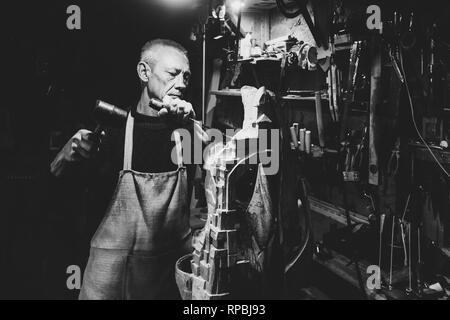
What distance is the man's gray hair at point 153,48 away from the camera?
3045mm

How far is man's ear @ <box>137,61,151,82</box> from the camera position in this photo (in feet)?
9.96

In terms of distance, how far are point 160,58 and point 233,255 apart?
5.55ft

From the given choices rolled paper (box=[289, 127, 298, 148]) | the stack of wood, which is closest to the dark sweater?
the stack of wood

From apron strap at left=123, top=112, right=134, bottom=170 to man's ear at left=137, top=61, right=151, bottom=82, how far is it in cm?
34

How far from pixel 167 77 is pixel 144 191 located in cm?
93

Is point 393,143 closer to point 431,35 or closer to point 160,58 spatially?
point 431,35

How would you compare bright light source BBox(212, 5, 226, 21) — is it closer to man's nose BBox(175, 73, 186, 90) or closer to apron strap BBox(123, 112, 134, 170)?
man's nose BBox(175, 73, 186, 90)

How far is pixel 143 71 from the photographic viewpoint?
3.05 m

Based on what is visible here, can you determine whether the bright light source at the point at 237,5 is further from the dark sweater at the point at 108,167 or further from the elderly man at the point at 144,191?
the dark sweater at the point at 108,167

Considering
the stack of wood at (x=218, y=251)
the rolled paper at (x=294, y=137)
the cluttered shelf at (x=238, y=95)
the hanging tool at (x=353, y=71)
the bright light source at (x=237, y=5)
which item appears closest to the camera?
the stack of wood at (x=218, y=251)

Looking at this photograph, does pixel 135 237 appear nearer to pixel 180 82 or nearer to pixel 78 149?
pixel 78 149

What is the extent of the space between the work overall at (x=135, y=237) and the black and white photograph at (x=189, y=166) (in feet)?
0.04

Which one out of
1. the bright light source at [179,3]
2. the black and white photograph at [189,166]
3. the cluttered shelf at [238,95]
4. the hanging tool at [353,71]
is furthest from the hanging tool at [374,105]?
the bright light source at [179,3]
